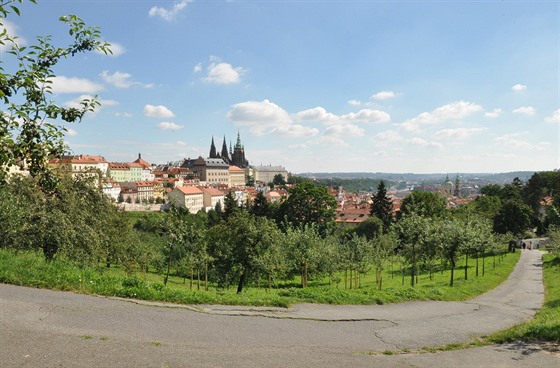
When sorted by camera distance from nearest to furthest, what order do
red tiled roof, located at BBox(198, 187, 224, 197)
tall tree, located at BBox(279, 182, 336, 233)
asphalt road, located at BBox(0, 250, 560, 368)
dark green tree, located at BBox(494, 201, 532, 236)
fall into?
asphalt road, located at BBox(0, 250, 560, 368) → dark green tree, located at BBox(494, 201, 532, 236) → tall tree, located at BBox(279, 182, 336, 233) → red tiled roof, located at BBox(198, 187, 224, 197)

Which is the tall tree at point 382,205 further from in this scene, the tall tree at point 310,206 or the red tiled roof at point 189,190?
the red tiled roof at point 189,190

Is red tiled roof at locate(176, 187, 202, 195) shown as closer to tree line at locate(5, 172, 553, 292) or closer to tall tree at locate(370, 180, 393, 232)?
tall tree at locate(370, 180, 393, 232)

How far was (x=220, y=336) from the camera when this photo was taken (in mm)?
8898

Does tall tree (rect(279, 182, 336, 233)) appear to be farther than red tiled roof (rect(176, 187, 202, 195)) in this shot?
No

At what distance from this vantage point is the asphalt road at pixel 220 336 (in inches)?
288

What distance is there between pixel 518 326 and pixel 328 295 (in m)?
6.33

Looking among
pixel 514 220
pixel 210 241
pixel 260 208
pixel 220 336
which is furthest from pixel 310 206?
pixel 220 336

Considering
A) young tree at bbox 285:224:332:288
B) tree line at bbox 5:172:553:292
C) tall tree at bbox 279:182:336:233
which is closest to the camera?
tree line at bbox 5:172:553:292

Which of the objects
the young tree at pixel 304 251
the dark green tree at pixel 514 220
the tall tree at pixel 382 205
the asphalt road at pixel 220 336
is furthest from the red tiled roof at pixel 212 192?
the asphalt road at pixel 220 336

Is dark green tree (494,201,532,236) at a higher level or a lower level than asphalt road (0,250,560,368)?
lower

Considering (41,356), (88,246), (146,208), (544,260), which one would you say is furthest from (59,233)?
(146,208)

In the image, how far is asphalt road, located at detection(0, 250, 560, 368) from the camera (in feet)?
24.0

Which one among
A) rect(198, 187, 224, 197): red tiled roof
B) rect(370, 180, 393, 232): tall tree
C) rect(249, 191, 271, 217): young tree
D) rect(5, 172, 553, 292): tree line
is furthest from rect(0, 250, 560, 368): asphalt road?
rect(198, 187, 224, 197): red tiled roof

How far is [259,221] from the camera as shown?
26031mm
